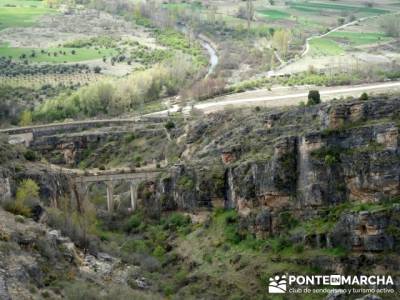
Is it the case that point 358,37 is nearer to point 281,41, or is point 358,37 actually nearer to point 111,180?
point 281,41

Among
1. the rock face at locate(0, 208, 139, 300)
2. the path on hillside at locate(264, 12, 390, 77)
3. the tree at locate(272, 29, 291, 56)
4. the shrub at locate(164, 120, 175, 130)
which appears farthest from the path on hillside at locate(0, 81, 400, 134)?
the rock face at locate(0, 208, 139, 300)

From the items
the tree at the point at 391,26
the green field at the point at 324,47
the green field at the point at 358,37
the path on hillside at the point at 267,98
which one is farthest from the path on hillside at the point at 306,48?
the path on hillside at the point at 267,98

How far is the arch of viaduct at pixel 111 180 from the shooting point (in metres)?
78.4

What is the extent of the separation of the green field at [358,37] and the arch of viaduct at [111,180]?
8438 centimetres

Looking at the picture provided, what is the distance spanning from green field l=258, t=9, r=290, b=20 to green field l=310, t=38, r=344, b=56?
26.6m

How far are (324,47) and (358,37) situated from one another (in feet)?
35.8

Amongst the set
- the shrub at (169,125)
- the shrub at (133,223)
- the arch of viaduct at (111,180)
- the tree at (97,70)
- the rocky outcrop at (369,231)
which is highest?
the rocky outcrop at (369,231)

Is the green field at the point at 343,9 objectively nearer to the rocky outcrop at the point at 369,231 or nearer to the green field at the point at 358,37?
the green field at the point at 358,37

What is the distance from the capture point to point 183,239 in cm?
6938

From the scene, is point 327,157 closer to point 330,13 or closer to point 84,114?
point 84,114

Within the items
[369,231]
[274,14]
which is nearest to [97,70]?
[274,14]

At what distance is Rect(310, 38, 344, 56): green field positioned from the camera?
150 m

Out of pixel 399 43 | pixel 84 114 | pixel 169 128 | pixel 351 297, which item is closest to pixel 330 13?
pixel 399 43

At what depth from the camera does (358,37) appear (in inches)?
6467
